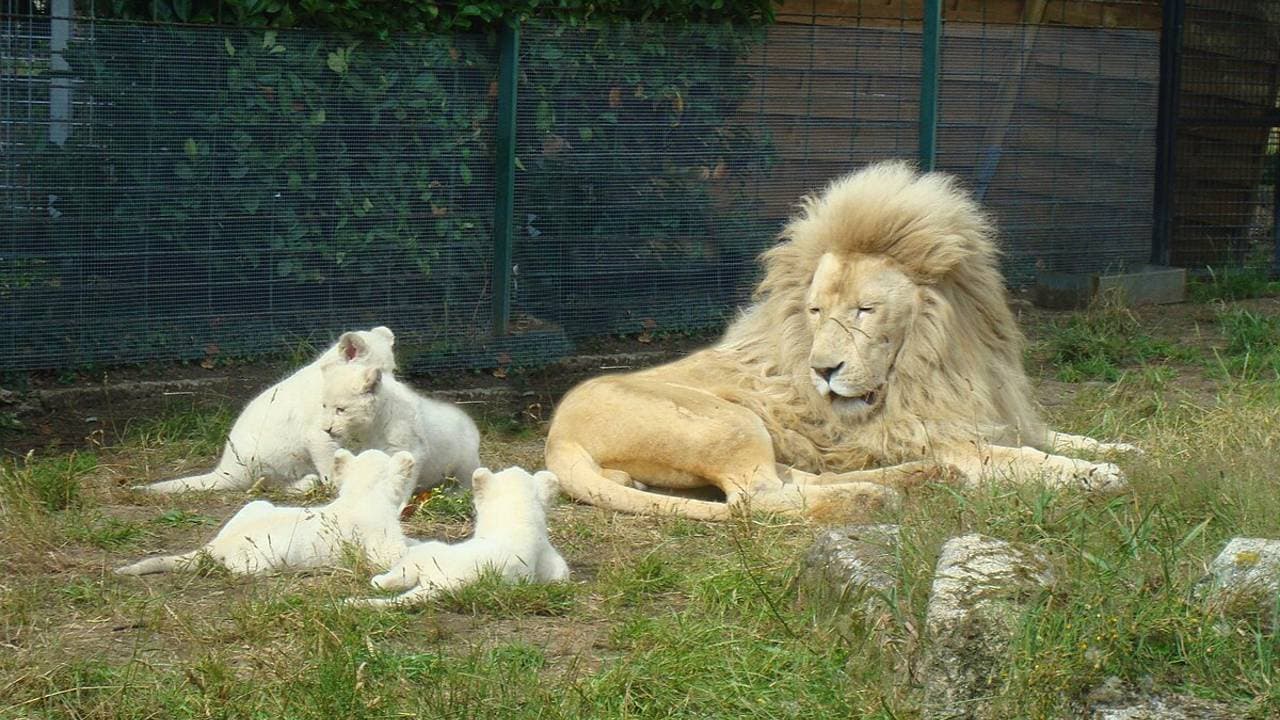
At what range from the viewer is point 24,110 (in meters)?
7.11

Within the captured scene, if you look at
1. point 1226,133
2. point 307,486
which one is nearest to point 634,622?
point 307,486

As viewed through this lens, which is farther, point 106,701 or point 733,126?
point 733,126

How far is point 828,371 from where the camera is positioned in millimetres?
6246

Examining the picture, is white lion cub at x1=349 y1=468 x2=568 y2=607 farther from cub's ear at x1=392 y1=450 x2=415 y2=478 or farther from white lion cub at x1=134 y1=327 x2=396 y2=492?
white lion cub at x1=134 y1=327 x2=396 y2=492

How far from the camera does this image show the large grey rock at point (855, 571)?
4059mm

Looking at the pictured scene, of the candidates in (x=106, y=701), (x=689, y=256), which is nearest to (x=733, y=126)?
(x=689, y=256)

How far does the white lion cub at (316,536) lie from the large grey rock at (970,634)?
1879 millimetres

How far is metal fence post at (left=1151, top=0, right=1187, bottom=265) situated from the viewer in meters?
11.4

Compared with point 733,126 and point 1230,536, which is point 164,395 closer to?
point 733,126

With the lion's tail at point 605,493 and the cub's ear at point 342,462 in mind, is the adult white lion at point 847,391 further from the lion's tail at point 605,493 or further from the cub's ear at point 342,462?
the cub's ear at point 342,462

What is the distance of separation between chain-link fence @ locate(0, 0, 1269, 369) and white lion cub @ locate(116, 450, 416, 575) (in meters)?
2.71

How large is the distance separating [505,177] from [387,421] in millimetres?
2627

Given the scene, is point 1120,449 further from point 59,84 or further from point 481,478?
point 59,84

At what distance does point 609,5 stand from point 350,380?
3.60 metres
